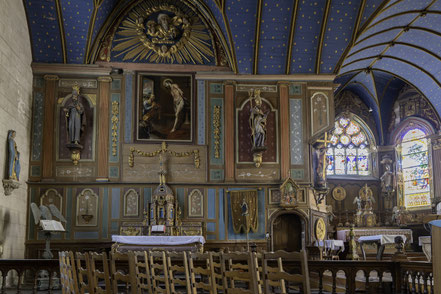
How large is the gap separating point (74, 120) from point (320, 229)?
26.4ft

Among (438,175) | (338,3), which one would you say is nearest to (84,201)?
(338,3)

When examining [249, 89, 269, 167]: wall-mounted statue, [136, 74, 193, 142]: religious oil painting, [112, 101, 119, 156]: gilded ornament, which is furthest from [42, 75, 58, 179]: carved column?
[249, 89, 269, 167]: wall-mounted statue

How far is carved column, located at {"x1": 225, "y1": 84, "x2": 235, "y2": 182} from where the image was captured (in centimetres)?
1747

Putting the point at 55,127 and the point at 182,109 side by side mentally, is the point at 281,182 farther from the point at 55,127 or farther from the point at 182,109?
the point at 55,127

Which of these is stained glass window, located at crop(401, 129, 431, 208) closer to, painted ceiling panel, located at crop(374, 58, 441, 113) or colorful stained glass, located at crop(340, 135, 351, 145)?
painted ceiling panel, located at crop(374, 58, 441, 113)

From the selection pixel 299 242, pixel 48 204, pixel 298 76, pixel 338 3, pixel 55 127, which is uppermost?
pixel 338 3

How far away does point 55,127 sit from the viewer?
56.3 feet

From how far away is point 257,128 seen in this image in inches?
679

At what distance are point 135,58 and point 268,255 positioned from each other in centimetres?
1414

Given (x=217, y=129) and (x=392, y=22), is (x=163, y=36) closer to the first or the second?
(x=217, y=129)

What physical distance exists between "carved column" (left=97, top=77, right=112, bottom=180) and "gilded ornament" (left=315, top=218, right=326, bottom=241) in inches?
256

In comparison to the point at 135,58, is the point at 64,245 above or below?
below

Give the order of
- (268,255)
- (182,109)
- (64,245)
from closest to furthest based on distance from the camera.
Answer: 1. (268,255)
2. (64,245)
3. (182,109)

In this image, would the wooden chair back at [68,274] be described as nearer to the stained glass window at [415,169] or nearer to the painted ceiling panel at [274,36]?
the painted ceiling panel at [274,36]
